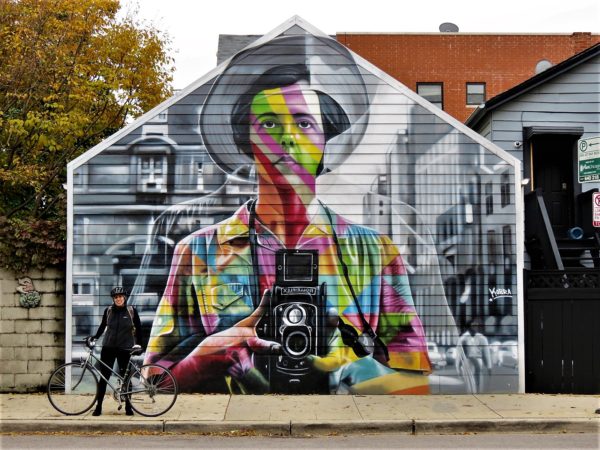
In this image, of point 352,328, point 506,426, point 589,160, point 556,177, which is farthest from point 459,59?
point 506,426

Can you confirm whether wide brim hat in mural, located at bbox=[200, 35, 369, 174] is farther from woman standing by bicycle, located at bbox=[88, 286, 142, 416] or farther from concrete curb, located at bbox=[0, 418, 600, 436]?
concrete curb, located at bbox=[0, 418, 600, 436]

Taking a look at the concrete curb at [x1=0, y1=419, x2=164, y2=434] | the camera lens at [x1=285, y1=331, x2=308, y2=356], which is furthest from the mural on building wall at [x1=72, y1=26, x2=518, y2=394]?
the concrete curb at [x1=0, y1=419, x2=164, y2=434]

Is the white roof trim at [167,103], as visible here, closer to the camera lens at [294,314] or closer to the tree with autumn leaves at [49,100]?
the tree with autumn leaves at [49,100]

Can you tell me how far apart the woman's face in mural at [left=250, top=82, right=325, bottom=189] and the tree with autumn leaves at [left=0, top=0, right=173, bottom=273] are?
3637mm

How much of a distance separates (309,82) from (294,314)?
391 centimetres

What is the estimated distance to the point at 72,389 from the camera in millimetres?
12117

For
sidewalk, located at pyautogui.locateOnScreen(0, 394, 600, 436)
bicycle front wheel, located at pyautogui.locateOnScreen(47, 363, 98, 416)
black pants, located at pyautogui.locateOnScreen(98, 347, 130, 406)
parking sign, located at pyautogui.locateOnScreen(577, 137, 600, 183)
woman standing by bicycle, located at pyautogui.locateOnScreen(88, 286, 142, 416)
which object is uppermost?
parking sign, located at pyautogui.locateOnScreen(577, 137, 600, 183)

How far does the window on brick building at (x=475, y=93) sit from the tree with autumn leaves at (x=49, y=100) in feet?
70.3

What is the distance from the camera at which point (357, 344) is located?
12.6 meters

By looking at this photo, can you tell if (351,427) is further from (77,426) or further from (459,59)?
(459,59)

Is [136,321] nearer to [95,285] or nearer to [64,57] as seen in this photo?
[95,285]

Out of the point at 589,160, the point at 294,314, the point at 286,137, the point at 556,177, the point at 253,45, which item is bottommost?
the point at 294,314

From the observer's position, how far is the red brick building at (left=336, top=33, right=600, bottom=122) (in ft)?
124

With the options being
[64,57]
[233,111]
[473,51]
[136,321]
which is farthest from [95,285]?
[473,51]
